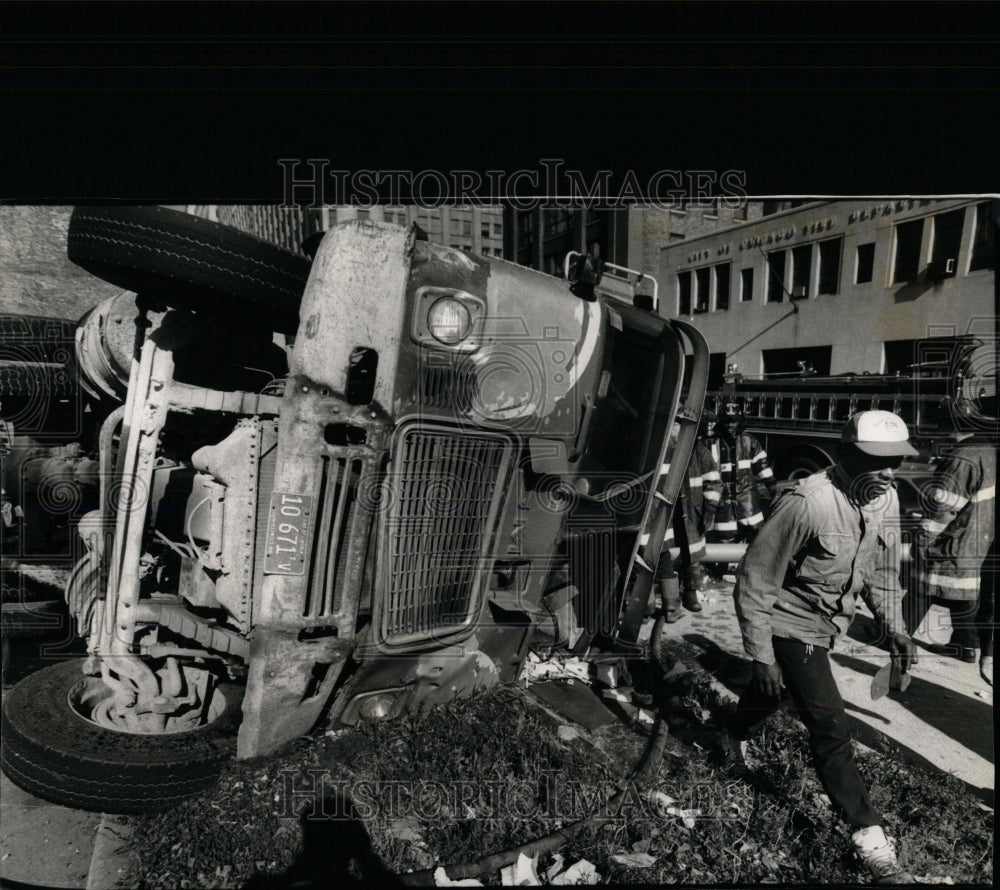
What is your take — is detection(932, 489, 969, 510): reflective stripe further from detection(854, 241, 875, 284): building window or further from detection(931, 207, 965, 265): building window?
detection(854, 241, 875, 284): building window

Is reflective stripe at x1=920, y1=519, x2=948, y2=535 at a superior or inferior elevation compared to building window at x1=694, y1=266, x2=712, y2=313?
inferior

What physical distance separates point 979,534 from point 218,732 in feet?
14.0

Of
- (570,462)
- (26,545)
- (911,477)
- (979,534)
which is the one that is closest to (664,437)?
(570,462)

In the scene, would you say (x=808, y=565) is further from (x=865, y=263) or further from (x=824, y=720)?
(x=865, y=263)

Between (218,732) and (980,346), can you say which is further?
(980,346)

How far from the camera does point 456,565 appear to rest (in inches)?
105

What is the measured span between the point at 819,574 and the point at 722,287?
10.2 metres

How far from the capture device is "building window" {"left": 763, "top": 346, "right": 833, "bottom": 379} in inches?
359

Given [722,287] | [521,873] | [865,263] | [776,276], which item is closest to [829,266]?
[865,263]

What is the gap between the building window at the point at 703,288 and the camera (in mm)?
11727

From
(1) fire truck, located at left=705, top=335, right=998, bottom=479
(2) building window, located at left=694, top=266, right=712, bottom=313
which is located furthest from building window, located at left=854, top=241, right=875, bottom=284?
(2) building window, located at left=694, top=266, right=712, bottom=313

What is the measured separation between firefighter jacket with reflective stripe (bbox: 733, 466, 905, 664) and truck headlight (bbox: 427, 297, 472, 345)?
1.40 meters

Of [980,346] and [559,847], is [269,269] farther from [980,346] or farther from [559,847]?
[980,346]

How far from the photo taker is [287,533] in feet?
7.61
